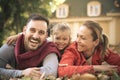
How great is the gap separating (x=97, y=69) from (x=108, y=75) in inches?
8.9

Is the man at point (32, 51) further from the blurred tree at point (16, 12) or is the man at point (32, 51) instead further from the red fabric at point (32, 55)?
the blurred tree at point (16, 12)

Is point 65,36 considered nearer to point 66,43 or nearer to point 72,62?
point 66,43

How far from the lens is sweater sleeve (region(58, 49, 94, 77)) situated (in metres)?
2.71

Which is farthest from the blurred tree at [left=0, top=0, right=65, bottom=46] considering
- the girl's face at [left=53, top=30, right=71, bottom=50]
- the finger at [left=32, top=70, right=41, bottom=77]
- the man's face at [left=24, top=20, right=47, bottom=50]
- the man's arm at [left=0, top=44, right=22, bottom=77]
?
the finger at [left=32, top=70, right=41, bottom=77]

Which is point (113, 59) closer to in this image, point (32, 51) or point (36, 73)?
point (32, 51)

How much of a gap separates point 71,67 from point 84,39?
360mm

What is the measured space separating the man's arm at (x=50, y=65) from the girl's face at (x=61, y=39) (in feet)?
1.31

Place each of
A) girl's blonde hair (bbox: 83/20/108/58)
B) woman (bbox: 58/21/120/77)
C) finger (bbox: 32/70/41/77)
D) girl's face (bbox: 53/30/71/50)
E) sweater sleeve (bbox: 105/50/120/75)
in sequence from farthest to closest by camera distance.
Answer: girl's face (bbox: 53/30/71/50), sweater sleeve (bbox: 105/50/120/75), girl's blonde hair (bbox: 83/20/108/58), woman (bbox: 58/21/120/77), finger (bbox: 32/70/41/77)

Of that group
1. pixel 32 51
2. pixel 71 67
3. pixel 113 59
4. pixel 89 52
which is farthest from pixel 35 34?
pixel 113 59

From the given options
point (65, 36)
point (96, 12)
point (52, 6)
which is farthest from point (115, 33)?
point (65, 36)

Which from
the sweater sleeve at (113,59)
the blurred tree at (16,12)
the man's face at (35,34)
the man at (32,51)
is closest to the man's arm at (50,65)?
the man at (32,51)

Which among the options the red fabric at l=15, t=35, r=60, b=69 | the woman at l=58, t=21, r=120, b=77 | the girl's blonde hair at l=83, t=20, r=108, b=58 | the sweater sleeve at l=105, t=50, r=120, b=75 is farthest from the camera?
the sweater sleeve at l=105, t=50, r=120, b=75

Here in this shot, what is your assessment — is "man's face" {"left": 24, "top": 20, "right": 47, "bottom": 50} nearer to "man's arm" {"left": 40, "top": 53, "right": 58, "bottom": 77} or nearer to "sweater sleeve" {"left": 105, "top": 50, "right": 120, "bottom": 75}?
"man's arm" {"left": 40, "top": 53, "right": 58, "bottom": 77}

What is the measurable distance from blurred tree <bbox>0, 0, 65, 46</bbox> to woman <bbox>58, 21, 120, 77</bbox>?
435 inches
